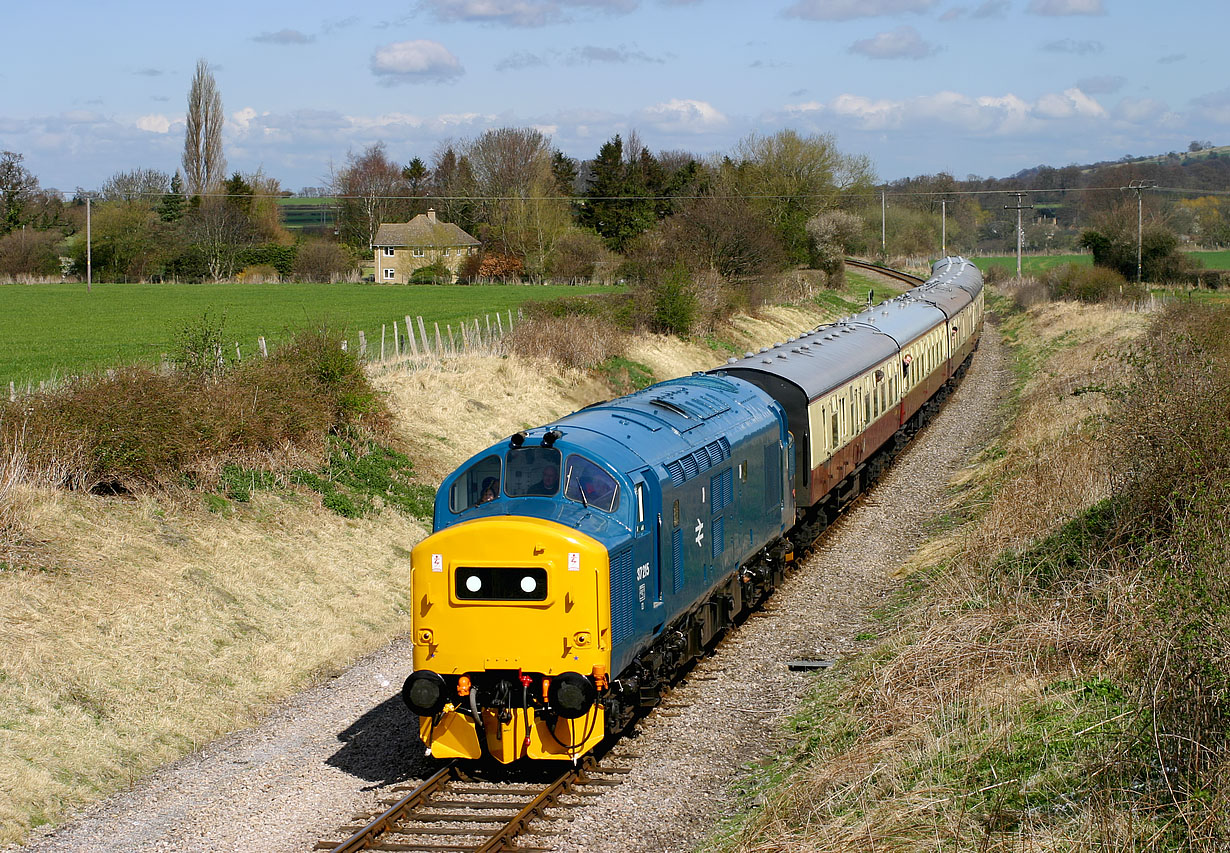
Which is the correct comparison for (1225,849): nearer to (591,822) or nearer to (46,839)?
(591,822)

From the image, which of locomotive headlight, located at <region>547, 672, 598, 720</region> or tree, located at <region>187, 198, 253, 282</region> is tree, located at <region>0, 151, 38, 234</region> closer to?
tree, located at <region>187, 198, 253, 282</region>

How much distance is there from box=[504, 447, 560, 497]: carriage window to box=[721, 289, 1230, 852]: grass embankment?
133 inches

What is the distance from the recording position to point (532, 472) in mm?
10750

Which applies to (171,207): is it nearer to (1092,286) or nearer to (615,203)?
(615,203)

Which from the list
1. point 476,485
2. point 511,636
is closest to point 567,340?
point 476,485

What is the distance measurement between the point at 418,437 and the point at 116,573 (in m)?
10.4

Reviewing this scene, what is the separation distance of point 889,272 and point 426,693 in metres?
87.8

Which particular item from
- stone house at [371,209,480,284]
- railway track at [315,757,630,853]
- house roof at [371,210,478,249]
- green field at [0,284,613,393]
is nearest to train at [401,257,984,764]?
railway track at [315,757,630,853]

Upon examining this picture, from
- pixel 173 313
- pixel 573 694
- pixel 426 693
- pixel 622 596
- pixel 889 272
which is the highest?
pixel 889 272

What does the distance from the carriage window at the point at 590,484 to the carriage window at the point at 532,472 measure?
12cm

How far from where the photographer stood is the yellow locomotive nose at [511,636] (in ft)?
32.8

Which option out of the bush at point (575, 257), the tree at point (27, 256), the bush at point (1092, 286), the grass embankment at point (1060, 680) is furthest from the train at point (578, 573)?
the tree at point (27, 256)

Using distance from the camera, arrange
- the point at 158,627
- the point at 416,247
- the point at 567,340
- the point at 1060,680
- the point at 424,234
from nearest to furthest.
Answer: the point at 1060,680, the point at 158,627, the point at 567,340, the point at 416,247, the point at 424,234

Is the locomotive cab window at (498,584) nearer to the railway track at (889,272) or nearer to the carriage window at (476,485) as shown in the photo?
the carriage window at (476,485)
